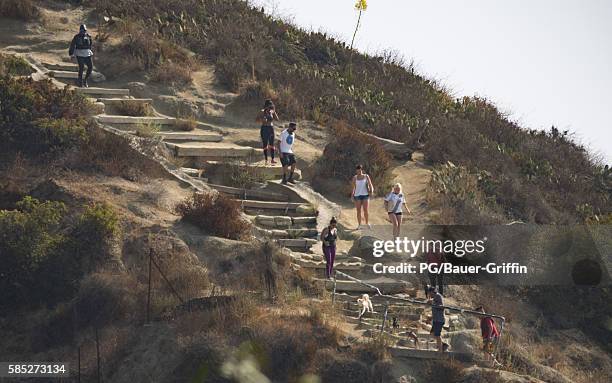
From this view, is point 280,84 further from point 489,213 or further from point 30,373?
point 30,373

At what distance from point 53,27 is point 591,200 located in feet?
54.5

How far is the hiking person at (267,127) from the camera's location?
1222 inches

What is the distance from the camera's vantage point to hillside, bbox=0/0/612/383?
23062 millimetres

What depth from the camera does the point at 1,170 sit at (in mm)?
27844

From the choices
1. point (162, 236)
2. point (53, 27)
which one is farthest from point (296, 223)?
point (53, 27)

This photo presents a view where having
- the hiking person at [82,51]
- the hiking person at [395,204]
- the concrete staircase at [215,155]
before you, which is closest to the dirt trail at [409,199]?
the hiking person at [395,204]

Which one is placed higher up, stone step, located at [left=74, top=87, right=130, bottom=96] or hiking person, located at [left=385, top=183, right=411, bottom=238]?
stone step, located at [left=74, top=87, right=130, bottom=96]

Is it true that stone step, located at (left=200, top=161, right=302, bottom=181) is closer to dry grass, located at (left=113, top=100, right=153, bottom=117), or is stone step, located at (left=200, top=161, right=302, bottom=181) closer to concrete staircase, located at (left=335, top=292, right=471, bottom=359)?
dry grass, located at (left=113, top=100, right=153, bottom=117)

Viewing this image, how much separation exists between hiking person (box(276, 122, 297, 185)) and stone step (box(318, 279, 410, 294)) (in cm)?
490

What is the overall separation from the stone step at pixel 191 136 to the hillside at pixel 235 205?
0.06 m

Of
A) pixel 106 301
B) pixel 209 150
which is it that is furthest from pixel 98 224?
pixel 209 150

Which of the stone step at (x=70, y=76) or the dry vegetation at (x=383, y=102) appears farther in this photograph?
the dry vegetation at (x=383, y=102)

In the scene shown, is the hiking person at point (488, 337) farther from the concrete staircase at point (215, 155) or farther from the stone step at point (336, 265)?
the concrete staircase at point (215, 155)

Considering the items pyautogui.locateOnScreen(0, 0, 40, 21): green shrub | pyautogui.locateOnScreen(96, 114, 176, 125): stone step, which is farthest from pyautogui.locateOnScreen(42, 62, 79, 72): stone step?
pyautogui.locateOnScreen(0, 0, 40, 21): green shrub
